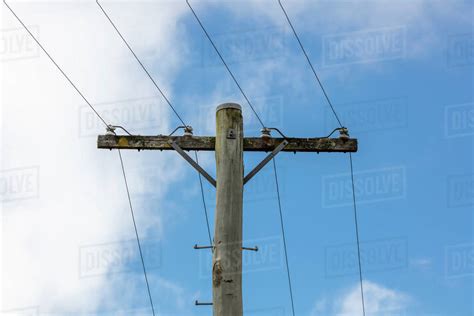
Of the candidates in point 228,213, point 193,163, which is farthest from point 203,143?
point 228,213

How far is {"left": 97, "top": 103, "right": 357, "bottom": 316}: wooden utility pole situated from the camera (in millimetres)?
6223

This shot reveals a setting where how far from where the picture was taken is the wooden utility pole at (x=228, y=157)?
6223mm

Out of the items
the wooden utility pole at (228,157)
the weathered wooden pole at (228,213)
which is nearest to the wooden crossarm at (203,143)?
the wooden utility pole at (228,157)

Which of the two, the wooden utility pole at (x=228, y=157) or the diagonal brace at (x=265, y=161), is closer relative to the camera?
the wooden utility pole at (x=228, y=157)

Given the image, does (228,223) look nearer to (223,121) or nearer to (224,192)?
(224,192)

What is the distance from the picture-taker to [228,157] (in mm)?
6645

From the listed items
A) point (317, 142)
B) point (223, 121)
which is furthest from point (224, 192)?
point (317, 142)

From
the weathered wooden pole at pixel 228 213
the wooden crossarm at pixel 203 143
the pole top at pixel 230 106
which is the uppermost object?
the pole top at pixel 230 106

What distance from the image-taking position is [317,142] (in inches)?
288

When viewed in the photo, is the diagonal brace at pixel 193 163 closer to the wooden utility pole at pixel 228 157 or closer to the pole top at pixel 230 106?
the wooden utility pole at pixel 228 157

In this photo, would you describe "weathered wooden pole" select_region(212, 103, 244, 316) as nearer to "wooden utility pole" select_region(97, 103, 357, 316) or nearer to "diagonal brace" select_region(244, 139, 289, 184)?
"wooden utility pole" select_region(97, 103, 357, 316)

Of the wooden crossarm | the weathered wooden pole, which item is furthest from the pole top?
the wooden crossarm

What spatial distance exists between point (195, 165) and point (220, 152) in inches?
14.7

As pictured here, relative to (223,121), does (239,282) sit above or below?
below
